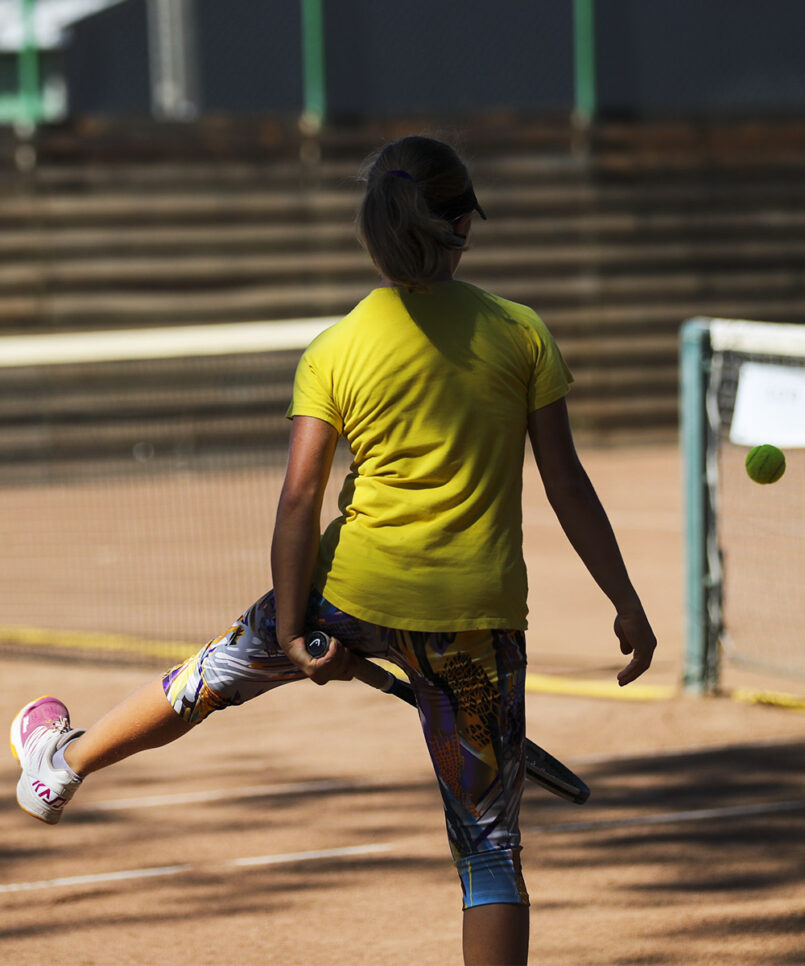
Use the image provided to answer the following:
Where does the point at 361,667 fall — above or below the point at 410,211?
below

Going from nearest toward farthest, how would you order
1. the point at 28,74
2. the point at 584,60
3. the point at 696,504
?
the point at 696,504 < the point at 28,74 < the point at 584,60

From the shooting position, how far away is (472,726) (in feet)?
9.18

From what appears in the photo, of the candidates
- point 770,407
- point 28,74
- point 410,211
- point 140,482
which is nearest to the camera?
point 410,211

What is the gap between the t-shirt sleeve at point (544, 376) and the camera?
9.18 ft

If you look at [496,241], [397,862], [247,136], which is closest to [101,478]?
[247,136]

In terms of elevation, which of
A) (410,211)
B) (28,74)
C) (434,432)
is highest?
(28,74)

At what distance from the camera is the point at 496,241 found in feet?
48.1

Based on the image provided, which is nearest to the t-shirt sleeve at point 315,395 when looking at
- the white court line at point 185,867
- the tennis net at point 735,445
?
the white court line at point 185,867

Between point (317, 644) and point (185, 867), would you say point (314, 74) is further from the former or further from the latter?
point (317, 644)

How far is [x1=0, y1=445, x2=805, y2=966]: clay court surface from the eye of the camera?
3766mm

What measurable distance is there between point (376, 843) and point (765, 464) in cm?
159

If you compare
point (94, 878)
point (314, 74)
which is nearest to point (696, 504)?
point (94, 878)

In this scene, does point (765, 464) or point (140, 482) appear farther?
point (140, 482)

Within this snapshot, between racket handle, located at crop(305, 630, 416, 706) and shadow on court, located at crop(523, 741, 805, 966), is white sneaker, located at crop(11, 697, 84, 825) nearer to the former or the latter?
racket handle, located at crop(305, 630, 416, 706)
